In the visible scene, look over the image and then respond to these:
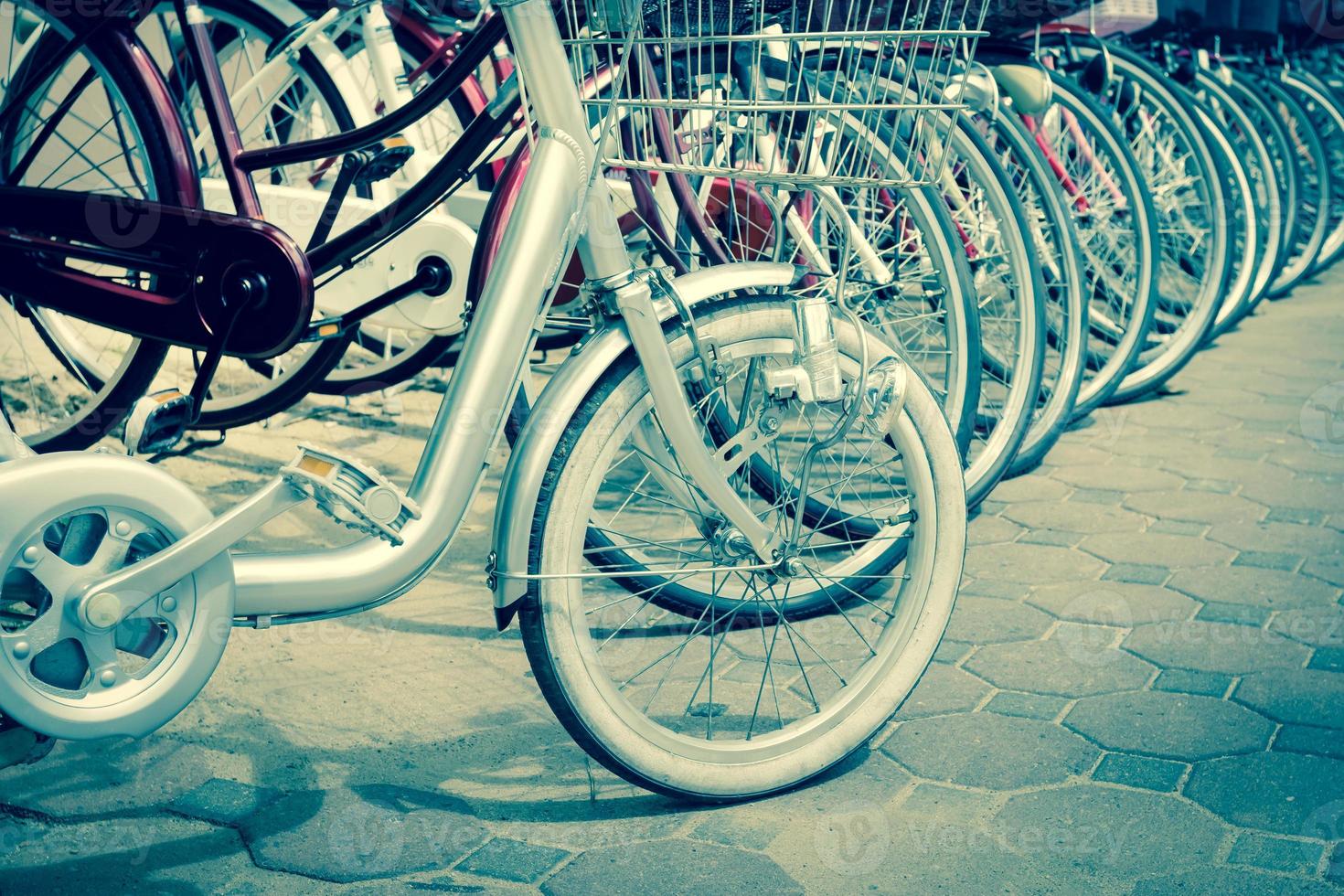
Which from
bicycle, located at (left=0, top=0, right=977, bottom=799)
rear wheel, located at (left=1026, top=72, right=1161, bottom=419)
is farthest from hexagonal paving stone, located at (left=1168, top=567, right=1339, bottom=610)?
bicycle, located at (left=0, top=0, right=977, bottom=799)

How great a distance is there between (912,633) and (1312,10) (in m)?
4.71

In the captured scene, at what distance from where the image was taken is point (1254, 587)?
108 inches

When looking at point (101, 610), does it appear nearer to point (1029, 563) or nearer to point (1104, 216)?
point (1029, 563)

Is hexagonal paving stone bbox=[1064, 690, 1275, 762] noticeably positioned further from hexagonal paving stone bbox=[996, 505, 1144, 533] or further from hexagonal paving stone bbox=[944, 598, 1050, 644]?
hexagonal paving stone bbox=[996, 505, 1144, 533]

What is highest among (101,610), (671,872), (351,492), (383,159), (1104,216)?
(383,159)

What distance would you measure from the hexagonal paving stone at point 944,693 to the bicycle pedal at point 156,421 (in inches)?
48.0

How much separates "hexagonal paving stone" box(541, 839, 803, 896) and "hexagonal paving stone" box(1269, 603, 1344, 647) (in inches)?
50.0

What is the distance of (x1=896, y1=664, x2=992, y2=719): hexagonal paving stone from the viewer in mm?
2262

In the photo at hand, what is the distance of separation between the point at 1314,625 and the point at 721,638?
1229mm

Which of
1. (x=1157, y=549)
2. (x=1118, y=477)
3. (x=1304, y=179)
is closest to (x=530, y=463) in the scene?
(x=1157, y=549)

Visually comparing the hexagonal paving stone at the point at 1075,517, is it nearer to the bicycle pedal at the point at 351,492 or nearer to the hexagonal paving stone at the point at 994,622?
the hexagonal paving stone at the point at 994,622

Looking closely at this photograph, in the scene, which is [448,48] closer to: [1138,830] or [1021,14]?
[1021,14]

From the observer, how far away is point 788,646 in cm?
252

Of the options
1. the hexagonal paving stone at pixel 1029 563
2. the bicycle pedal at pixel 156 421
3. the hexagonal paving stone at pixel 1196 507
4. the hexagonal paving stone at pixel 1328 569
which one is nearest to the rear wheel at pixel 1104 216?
the hexagonal paving stone at pixel 1196 507
